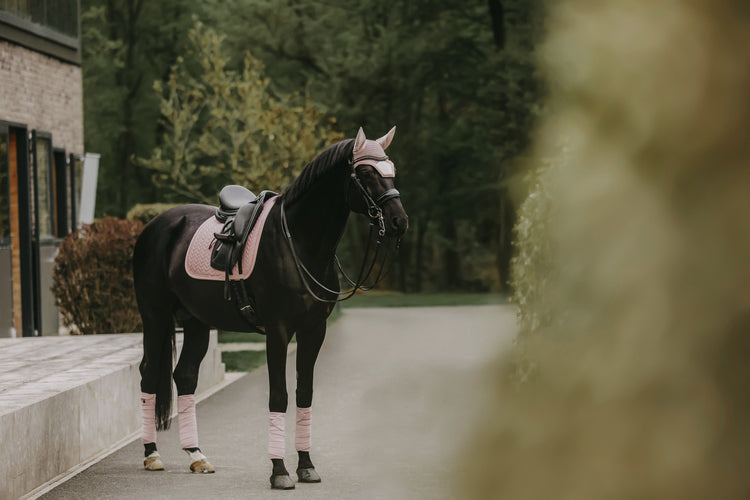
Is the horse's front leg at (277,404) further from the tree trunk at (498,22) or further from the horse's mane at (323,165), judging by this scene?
the tree trunk at (498,22)

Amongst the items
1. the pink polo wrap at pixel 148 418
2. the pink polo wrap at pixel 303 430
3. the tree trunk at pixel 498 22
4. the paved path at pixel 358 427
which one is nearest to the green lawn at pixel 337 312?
the paved path at pixel 358 427

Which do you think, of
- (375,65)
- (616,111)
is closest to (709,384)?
(616,111)

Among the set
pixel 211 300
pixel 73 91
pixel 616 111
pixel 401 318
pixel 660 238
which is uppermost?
pixel 73 91

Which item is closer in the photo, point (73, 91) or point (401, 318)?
point (73, 91)

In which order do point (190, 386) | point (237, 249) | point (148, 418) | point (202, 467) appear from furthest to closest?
point (190, 386) → point (148, 418) → point (202, 467) → point (237, 249)

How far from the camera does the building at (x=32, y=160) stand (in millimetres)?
17234

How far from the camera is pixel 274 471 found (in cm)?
764

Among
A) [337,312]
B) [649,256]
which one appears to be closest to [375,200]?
[649,256]

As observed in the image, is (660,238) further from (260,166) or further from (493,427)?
(260,166)

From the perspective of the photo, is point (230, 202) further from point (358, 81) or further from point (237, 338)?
point (358, 81)

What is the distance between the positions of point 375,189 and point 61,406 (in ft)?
8.71

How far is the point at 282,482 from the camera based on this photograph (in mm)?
7570

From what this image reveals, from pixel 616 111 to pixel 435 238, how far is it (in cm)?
5297

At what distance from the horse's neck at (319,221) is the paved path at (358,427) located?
977 mm
